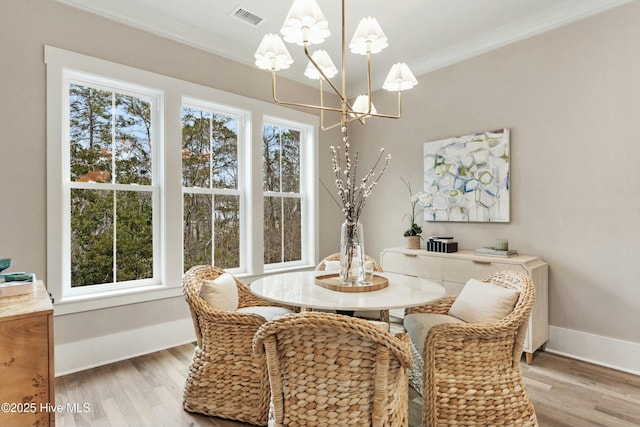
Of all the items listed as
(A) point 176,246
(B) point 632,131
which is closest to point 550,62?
(B) point 632,131

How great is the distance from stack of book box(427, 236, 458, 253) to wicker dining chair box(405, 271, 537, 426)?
4.90ft

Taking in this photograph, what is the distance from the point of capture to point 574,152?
2871 mm

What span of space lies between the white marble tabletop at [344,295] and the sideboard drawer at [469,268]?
1.08 m

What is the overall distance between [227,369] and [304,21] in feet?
6.18

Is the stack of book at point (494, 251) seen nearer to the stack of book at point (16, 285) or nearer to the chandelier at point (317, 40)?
the chandelier at point (317, 40)

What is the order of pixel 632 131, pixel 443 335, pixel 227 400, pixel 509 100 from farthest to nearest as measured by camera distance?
1. pixel 509 100
2. pixel 632 131
3. pixel 227 400
4. pixel 443 335

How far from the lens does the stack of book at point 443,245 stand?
3.32 metres

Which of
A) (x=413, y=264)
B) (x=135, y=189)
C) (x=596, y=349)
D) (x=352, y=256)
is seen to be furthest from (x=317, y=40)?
(x=596, y=349)

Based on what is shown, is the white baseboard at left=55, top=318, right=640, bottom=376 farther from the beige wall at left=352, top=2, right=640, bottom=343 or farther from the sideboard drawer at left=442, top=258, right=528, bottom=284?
the sideboard drawer at left=442, top=258, right=528, bottom=284

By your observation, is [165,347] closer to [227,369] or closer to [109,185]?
[227,369]

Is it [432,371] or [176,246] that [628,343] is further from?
[176,246]

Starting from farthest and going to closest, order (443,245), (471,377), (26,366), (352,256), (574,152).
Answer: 1. (443,245)
2. (574,152)
3. (352,256)
4. (471,377)
5. (26,366)

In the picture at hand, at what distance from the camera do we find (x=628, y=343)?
8.61 ft

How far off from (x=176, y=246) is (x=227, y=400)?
5.18ft
